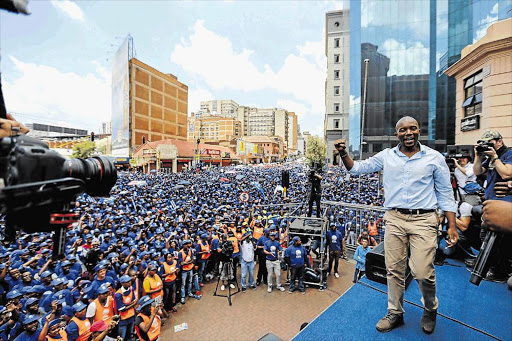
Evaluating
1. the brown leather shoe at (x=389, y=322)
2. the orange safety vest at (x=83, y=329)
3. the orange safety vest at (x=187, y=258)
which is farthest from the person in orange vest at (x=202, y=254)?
the brown leather shoe at (x=389, y=322)

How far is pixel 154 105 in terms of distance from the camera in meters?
49.6

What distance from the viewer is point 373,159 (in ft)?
9.59

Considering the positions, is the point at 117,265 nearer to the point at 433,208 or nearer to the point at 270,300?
the point at 270,300

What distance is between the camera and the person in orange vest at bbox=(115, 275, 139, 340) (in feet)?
17.9

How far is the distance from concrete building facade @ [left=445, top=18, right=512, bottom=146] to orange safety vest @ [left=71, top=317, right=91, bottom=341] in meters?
15.6

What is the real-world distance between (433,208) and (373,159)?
0.77m

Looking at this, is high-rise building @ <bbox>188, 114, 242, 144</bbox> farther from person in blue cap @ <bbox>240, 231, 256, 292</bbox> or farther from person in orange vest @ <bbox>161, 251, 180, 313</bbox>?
person in orange vest @ <bbox>161, 251, 180, 313</bbox>

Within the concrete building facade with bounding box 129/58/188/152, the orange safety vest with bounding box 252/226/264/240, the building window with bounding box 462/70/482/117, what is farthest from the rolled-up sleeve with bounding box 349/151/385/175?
the concrete building facade with bounding box 129/58/188/152

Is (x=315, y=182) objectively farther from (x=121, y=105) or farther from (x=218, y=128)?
(x=218, y=128)

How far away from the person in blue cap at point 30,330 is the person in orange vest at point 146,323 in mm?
1597

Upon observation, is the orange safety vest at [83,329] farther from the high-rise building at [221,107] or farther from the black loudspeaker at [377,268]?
the high-rise building at [221,107]

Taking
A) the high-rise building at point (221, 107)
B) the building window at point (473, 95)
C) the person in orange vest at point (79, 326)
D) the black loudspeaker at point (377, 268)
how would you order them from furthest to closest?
the high-rise building at point (221, 107) → the building window at point (473, 95) → the person in orange vest at point (79, 326) → the black loudspeaker at point (377, 268)

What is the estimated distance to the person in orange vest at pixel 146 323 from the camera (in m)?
5.07

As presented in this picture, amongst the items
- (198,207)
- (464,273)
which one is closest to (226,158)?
(198,207)
